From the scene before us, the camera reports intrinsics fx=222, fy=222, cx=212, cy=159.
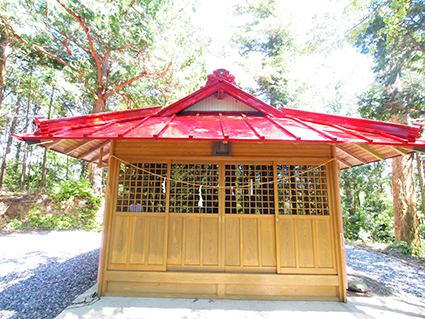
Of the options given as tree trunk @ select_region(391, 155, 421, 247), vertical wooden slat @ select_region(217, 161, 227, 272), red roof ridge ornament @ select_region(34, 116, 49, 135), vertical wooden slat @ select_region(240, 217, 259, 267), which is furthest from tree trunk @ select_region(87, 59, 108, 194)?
tree trunk @ select_region(391, 155, 421, 247)

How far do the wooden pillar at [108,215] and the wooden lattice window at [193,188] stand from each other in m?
1.09

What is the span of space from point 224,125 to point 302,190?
6.60ft

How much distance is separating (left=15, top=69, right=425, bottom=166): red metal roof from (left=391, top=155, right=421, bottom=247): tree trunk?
6458 millimetres

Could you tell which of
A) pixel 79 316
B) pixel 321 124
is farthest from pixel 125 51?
pixel 79 316

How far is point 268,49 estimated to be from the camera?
18766mm

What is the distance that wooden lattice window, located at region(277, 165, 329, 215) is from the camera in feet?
14.1

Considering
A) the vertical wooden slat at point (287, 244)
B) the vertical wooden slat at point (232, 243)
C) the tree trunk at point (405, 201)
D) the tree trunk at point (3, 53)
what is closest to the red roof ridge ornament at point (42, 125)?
the vertical wooden slat at point (232, 243)

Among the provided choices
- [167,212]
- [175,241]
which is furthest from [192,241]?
[167,212]

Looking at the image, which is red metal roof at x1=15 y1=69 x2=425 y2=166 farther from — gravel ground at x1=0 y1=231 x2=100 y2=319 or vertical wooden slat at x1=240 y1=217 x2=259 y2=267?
gravel ground at x1=0 y1=231 x2=100 y2=319

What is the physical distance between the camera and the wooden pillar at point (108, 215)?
156 inches

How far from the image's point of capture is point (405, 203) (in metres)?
8.64

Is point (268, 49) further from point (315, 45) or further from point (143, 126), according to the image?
point (143, 126)

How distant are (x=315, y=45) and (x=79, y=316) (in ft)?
36.3

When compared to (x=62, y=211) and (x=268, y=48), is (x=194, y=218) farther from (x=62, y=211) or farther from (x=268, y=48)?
(x=268, y=48)
